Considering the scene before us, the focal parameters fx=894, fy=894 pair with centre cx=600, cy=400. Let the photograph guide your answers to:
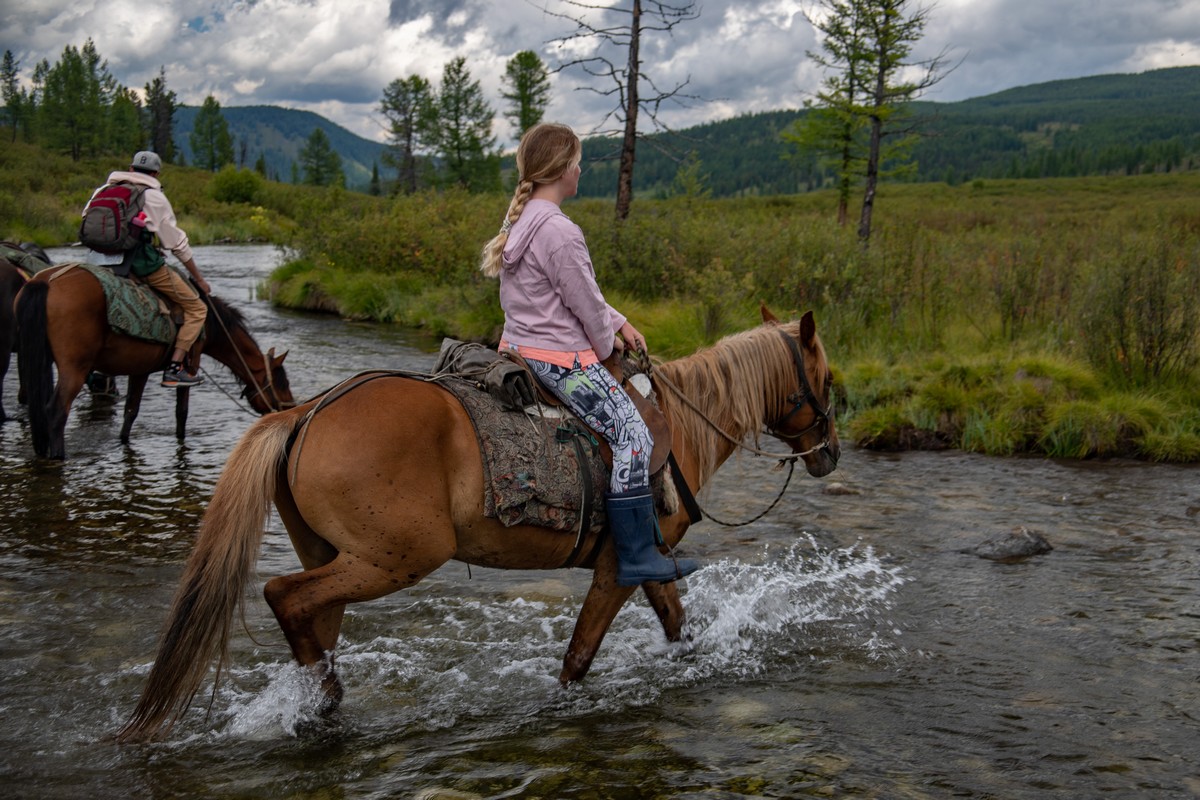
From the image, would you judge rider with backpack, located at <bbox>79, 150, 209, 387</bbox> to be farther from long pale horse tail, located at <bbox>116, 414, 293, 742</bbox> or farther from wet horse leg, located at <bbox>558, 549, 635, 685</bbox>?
wet horse leg, located at <bbox>558, 549, 635, 685</bbox>

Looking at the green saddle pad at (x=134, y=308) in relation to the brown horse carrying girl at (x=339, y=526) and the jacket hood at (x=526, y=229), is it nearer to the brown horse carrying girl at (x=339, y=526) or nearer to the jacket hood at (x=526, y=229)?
the brown horse carrying girl at (x=339, y=526)

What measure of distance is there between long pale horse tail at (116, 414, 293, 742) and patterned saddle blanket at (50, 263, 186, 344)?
594 cm

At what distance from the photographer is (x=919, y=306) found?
13500 millimetres

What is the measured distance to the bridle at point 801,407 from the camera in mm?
5395

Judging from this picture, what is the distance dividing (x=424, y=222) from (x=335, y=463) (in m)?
19.6

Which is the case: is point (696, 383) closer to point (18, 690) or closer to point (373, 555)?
point (373, 555)

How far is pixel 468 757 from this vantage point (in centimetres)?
407

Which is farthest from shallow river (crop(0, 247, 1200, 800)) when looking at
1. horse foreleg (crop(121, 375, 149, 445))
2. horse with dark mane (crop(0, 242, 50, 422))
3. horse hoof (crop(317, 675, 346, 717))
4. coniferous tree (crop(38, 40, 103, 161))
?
coniferous tree (crop(38, 40, 103, 161))

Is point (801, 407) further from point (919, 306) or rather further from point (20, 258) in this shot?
point (20, 258)

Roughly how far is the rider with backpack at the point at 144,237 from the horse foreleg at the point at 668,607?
6.19 meters

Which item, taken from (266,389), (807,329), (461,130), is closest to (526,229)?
(807,329)

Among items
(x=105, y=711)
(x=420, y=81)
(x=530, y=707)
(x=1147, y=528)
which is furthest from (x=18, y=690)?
(x=420, y=81)

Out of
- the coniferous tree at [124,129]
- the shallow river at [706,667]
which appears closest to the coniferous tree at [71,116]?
the coniferous tree at [124,129]

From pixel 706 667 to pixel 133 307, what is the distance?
6.90 m
